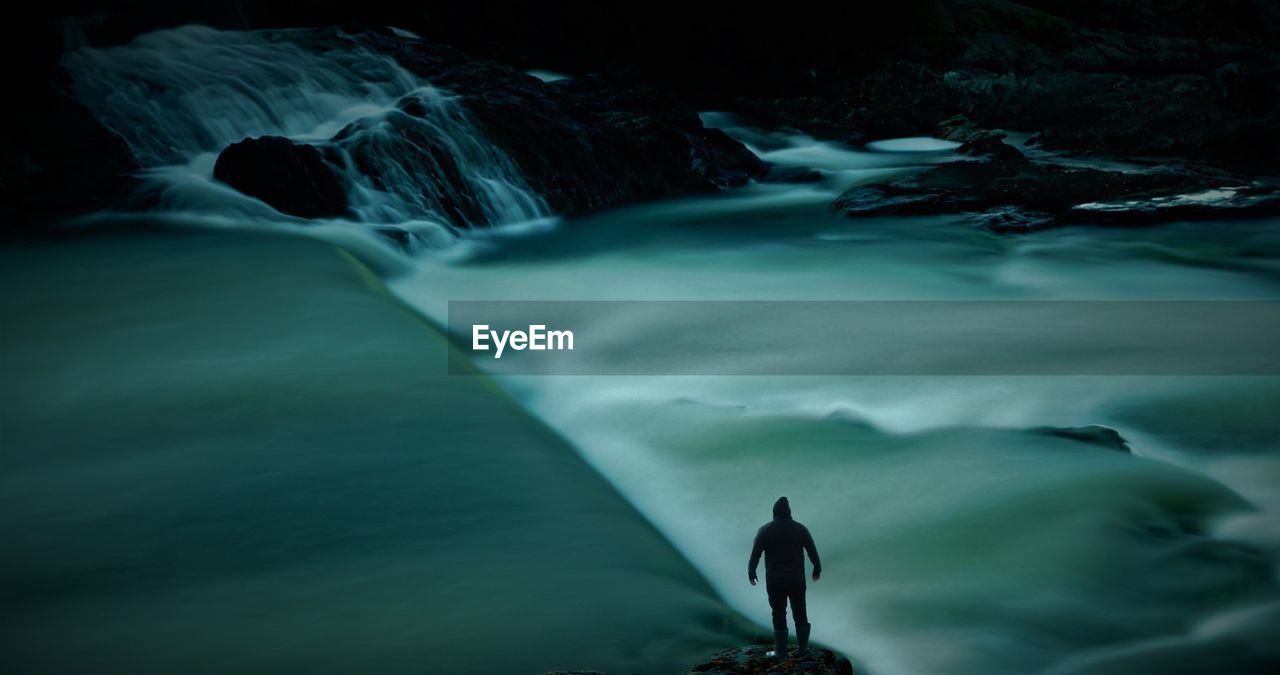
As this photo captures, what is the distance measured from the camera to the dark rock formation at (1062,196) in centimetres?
1402

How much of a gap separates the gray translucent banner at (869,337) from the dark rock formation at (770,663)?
15.4ft

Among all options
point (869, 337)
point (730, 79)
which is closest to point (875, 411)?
point (869, 337)

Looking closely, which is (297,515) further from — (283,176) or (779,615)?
(283,176)

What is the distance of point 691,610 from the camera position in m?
5.15

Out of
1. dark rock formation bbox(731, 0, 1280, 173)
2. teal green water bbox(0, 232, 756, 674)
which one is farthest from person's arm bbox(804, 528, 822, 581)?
dark rock formation bbox(731, 0, 1280, 173)

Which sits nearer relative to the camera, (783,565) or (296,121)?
(783,565)

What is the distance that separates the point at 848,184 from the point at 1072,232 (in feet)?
15.3

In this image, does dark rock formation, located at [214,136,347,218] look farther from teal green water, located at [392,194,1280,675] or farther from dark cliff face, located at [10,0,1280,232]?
teal green water, located at [392,194,1280,675]

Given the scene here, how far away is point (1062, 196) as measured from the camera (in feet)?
48.5

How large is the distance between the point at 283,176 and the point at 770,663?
34.9 feet

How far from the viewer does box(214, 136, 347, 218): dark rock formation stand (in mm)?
13062

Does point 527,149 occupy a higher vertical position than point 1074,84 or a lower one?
lower

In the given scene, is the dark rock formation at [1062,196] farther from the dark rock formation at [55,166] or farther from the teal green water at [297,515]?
the dark rock formation at [55,166]

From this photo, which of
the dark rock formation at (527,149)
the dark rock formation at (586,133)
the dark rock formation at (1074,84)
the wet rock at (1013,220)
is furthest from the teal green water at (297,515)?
the dark rock formation at (1074,84)
